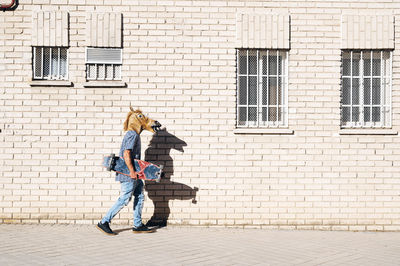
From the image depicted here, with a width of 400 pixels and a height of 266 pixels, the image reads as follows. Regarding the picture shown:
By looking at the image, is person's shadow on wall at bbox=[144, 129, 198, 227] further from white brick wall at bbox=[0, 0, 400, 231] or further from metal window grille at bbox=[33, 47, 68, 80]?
metal window grille at bbox=[33, 47, 68, 80]

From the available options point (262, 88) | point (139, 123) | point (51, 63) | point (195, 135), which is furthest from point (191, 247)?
point (51, 63)

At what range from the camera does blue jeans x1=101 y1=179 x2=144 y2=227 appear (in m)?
7.94

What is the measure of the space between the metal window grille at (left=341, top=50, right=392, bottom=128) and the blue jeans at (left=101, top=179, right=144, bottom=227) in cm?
383

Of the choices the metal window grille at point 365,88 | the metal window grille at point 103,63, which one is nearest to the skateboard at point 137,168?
the metal window grille at point 103,63

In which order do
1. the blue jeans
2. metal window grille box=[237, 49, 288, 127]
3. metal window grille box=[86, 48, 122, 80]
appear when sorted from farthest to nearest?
1. metal window grille box=[237, 49, 288, 127]
2. metal window grille box=[86, 48, 122, 80]
3. the blue jeans

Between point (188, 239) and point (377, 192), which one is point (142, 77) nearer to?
point (188, 239)

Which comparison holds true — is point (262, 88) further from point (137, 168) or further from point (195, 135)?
point (137, 168)

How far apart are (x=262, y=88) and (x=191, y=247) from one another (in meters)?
3.39

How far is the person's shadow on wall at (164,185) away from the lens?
8.87m

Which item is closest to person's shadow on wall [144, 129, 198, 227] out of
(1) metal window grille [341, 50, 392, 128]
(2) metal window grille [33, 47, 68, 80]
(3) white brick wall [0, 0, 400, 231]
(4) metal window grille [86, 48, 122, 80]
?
(3) white brick wall [0, 0, 400, 231]

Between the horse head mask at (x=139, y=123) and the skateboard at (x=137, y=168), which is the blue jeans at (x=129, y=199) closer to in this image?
the skateboard at (x=137, y=168)

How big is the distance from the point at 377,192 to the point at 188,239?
3557 millimetres

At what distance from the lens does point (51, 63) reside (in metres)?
9.00

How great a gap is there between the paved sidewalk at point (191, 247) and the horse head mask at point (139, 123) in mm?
1661
